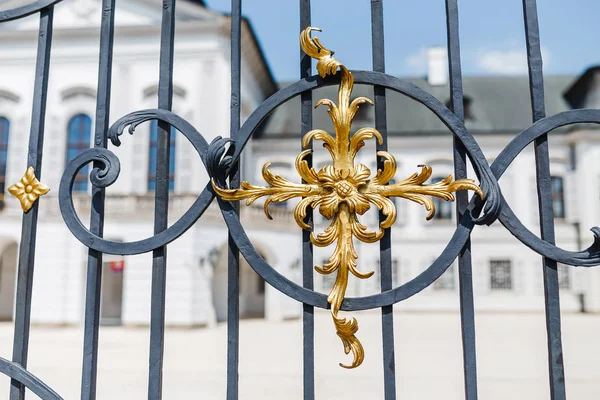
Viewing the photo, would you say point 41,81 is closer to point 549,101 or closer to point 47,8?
point 47,8

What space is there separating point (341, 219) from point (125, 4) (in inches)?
465

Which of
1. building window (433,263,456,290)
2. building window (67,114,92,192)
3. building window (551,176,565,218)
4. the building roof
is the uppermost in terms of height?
the building roof

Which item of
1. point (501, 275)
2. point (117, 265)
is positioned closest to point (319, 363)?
point (117, 265)

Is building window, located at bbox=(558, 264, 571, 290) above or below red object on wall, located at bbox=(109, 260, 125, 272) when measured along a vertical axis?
below

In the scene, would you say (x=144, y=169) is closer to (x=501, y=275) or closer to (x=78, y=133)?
(x=78, y=133)

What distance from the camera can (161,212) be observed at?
1335mm

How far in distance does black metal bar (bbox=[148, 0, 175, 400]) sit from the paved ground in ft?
11.1

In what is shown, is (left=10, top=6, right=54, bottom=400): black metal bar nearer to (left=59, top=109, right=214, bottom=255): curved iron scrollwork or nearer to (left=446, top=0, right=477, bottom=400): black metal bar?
(left=59, top=109, right=214, bottom=255): curved iron scrollwork

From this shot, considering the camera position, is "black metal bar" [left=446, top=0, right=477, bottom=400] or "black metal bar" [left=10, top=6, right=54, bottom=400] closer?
"black metal bar" [left=446, top=0, right=477, bottom=400]

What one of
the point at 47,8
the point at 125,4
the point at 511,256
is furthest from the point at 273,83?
the point at 47,8

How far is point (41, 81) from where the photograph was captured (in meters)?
1.48

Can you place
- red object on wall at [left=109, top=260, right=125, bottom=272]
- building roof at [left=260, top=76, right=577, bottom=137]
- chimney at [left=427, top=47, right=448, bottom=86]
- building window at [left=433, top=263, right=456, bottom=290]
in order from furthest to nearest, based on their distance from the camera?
chimney at [left=427, top=47, right=448, bottom=86] → building roof at [left=260, top=76, right=577, bottom=137] → building window at [left=433, top=263, right=456, bottom=290] → red object on wall at [left=109, top=260, right=125, bottom=272]

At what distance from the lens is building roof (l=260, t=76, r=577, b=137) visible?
16062 millimetres

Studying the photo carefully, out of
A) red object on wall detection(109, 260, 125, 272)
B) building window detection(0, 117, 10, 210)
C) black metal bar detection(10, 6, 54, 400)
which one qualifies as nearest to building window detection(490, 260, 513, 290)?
red object on wall detection(109, 260, 125, 272)
